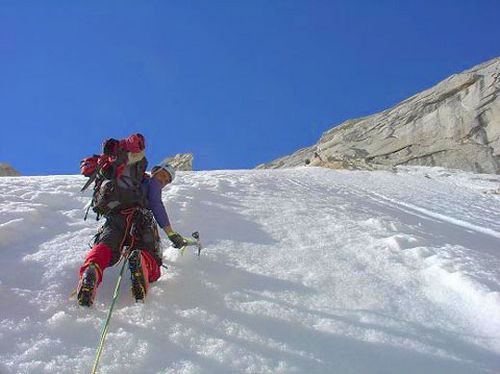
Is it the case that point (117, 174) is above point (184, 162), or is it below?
below

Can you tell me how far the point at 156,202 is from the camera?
5.57 metres

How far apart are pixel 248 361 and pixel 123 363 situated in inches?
34.1

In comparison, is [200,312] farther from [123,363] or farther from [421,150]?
[421,150]

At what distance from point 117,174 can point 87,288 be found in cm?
134

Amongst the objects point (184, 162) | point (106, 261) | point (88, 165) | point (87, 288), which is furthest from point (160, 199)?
point (184, 162)

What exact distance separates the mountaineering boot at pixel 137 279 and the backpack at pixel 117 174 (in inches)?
32.0

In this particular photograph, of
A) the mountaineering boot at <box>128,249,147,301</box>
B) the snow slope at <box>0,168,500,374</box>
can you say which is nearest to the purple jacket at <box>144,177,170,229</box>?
the snow slope at <box>0,168,500,374</box>

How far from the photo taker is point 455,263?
21.3 ft

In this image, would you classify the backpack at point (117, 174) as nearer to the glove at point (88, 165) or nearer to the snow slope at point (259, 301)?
the glove at point (88, 165)

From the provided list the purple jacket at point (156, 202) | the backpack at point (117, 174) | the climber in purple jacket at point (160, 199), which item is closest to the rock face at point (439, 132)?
the climber in purple jacket at point (160, 199)

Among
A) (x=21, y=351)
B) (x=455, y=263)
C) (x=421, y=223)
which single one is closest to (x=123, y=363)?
(x=21, y=351)

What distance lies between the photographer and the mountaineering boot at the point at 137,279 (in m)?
4.80

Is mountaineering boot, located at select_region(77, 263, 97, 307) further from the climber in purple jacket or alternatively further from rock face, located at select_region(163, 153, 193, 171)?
rock face, located at select_region(163, 153, 193, 171)

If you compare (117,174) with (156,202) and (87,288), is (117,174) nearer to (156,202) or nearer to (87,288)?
(156,202)
